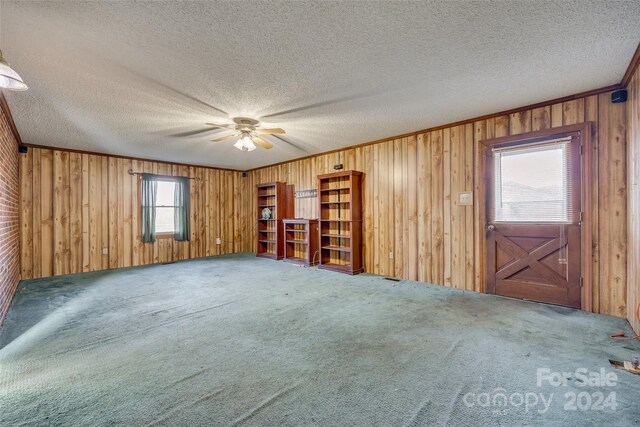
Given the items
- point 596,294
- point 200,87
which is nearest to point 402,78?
point 200,87

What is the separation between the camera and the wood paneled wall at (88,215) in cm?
529

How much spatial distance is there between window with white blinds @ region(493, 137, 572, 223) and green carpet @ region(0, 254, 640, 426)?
3.75 feet

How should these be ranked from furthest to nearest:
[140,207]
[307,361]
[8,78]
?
[140,207] → [307,361] → [8,78]

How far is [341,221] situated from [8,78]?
4.73 m

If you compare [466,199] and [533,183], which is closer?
[533,183]

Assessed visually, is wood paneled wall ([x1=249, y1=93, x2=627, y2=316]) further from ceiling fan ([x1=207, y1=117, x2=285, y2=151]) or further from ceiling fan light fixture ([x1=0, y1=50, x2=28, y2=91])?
ceiling fan light fixture ([x1=0, y1=50, x2=28, y2=91])

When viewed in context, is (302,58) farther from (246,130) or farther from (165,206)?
(165,206)

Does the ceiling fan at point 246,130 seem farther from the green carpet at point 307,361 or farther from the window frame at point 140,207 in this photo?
the window frame at point 140,207

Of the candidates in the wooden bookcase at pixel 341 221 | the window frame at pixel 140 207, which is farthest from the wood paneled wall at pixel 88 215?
the wooden bookcase at pixel 341 221

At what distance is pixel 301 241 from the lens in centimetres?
678

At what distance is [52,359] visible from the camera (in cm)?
225

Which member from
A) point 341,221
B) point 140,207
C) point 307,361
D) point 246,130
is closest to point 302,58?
point 246,130

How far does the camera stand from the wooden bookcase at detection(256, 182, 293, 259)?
7.14m

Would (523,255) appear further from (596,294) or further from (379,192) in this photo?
(379,192)
